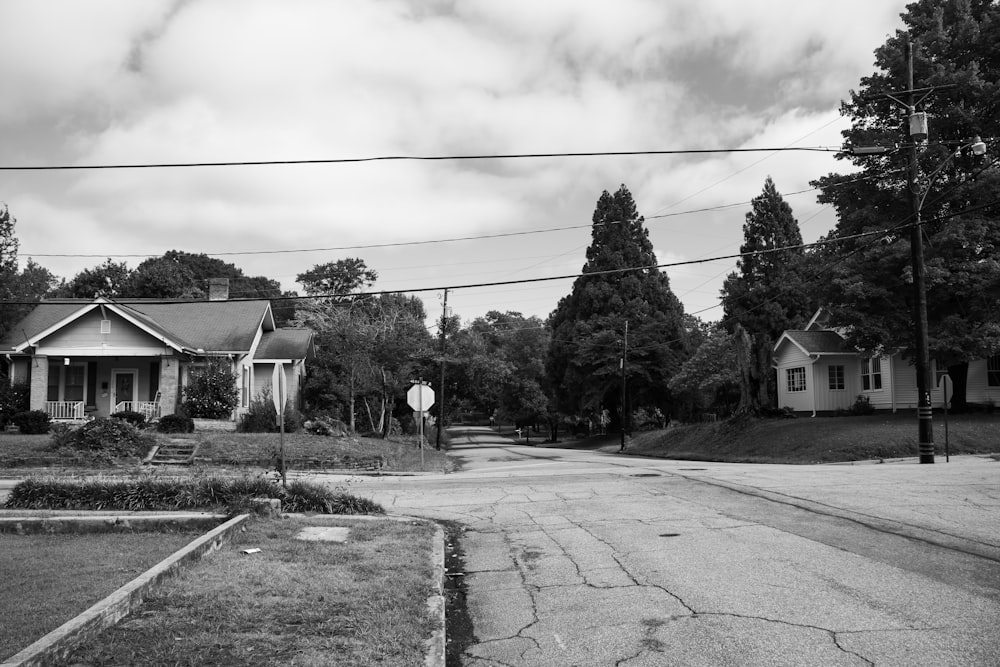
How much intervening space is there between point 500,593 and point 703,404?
46473 millimetres

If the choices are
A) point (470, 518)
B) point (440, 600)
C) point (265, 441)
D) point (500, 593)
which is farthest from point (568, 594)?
point (265, 441)

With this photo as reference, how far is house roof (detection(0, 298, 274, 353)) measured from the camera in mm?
29875

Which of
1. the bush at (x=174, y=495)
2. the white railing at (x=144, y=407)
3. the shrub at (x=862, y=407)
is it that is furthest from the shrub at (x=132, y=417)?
the shrub at (x=862, y=407)

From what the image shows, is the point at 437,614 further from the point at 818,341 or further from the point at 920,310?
the point at 818,341

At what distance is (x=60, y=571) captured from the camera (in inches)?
278

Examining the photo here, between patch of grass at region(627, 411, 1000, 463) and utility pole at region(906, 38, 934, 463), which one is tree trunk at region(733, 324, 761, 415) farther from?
utility pole at region(906, 38, 934, 463)

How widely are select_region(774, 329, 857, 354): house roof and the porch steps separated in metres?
26.4

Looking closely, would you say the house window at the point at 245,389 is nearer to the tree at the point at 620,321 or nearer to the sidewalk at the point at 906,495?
the tree at the point at 620,321

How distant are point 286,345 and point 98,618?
3403 cm

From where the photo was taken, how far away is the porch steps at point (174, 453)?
78.2 ft

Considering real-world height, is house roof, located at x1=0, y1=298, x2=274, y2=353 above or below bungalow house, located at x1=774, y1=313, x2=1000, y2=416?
above

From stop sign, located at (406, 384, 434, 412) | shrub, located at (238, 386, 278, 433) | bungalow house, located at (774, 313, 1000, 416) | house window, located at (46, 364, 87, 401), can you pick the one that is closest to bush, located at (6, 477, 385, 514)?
stop sign, located at (406, 384, 434, 412)

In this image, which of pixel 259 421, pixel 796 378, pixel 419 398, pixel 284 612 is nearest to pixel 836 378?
pixel 796 378

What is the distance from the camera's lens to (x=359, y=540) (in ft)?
31.5
